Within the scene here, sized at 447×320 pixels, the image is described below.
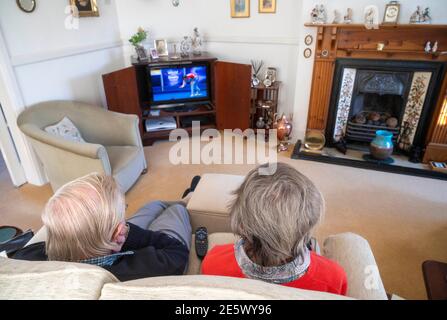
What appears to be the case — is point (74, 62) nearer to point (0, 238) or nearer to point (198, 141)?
point (198, 141)

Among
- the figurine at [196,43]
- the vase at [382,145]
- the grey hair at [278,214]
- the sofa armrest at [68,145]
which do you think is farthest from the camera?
the figurine at [196,43]

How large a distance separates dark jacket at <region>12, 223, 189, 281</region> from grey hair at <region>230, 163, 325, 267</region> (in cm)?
33

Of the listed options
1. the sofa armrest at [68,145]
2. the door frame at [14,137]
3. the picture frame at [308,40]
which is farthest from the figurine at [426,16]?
the door frame at [14,137]

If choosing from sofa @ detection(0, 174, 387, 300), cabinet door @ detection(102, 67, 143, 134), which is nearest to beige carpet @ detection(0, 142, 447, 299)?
cabinet door @ detection(102, 67, 143, 134)

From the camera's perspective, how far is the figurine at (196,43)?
3598mm

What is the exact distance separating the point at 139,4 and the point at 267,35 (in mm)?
1649

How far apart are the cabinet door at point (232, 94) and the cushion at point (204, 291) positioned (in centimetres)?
304

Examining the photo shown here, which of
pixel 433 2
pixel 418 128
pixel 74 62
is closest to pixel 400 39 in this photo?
pixel 433 2

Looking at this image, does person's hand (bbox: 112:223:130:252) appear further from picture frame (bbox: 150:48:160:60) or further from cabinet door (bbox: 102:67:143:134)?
picture frame (bbox: 150:48:160:60)

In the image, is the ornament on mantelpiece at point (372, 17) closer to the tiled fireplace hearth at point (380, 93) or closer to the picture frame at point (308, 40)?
the tiled fireplace hearth at point (380, 93)

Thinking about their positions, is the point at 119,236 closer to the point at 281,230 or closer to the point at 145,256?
the point at 145,256

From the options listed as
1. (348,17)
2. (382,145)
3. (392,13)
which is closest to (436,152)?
(382,145)

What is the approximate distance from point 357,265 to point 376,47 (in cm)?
249

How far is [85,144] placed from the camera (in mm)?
2107
